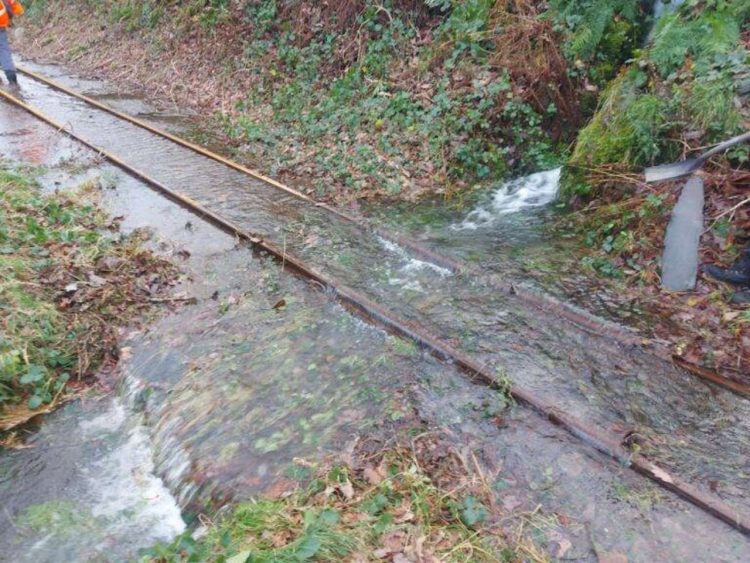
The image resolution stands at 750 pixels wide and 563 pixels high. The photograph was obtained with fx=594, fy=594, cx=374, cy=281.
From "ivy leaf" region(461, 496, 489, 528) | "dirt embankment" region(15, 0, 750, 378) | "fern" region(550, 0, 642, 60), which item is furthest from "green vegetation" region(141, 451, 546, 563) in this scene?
"fern" region(550, 0, 642, 60)

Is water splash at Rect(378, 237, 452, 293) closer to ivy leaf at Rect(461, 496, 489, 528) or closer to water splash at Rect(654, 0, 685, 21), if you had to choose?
ivy leaf at Rect(461, 496, 489, 528)

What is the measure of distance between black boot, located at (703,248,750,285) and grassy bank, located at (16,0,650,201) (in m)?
3.50

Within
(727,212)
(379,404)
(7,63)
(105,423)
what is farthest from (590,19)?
(7,63)

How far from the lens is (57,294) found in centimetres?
619

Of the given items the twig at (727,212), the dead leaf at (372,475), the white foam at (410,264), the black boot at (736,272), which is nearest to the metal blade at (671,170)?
the twig at (727,212)

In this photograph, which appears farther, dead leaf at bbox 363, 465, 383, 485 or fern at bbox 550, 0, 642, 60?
fern at bbox 550, 0, 642, 60

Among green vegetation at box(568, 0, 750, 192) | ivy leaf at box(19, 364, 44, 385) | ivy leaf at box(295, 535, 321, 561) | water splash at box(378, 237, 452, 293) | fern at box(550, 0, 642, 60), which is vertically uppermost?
fern at box(550, 0, 642, 60)

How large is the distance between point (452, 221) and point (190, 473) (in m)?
4.97

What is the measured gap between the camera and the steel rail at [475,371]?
4.00 meters

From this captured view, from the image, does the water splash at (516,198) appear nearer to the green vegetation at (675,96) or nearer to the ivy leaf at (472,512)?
the green vegetation at (675,96)

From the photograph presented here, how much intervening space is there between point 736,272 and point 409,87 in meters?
6.15

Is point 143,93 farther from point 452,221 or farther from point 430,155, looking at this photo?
point 452,221

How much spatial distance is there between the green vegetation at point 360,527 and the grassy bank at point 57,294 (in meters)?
2.48

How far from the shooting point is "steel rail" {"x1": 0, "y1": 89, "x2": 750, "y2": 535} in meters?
4.00
